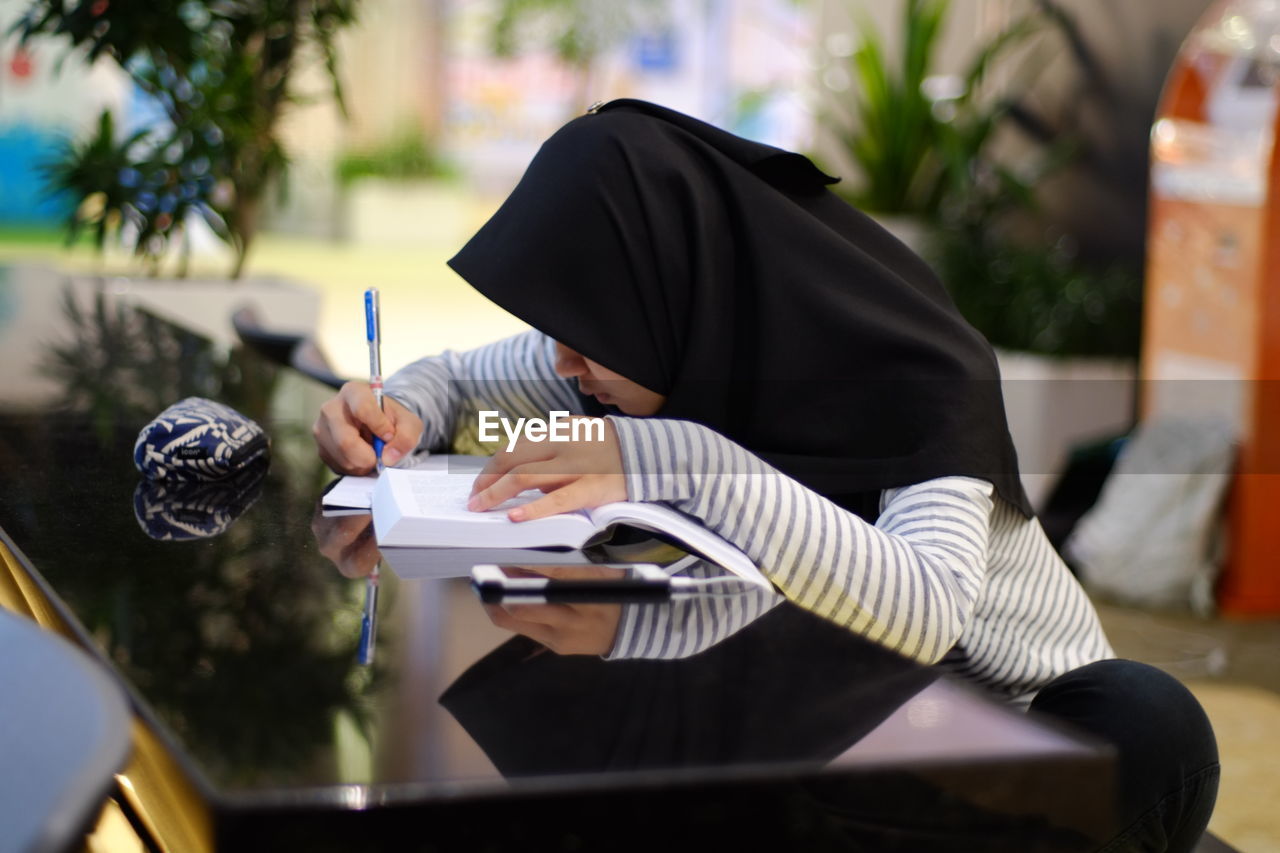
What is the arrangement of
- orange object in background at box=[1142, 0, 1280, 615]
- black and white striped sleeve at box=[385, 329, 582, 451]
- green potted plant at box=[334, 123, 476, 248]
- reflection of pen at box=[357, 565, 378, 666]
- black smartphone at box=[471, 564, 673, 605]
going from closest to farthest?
reflection of pen at box=[357, 565, 378, 666] < black smartphone at box=[471, 564, 673, 605] < black and white striped sleeve at box=[385, 329, 582, 451] < orange object in background at box=[1142, 0, 1280, 615] < green potted plant at box=[334, 123, 476, 248]

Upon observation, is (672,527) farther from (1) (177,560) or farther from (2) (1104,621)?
(2) (1104,621)

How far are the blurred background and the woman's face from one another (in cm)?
67

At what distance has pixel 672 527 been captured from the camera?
94 centimetres

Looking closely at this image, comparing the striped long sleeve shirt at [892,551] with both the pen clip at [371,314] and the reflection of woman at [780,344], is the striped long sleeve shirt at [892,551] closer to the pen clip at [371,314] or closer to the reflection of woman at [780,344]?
the reflection of woman at [780,344]

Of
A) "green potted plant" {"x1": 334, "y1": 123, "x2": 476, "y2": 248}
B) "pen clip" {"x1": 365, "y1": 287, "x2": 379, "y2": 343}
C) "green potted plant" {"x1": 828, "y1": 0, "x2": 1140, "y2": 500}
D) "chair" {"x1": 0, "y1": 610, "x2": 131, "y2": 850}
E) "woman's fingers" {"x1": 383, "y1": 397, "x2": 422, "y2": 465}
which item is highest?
"chair" {"x1": 0, "y1": 610, "x2": 131, "y2": 850}

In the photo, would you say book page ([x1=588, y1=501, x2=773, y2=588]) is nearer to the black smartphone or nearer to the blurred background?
the black smartphone

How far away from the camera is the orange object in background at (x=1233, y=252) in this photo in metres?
3.24

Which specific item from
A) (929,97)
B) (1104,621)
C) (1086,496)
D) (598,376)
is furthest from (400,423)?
(929,97)

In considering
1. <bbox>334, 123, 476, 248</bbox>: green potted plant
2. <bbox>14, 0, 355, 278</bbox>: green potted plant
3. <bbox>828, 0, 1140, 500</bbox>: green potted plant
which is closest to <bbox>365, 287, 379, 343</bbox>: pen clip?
<bbox>14, 0, 355, 278</bbox>: green potted plant

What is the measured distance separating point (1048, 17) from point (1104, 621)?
8.12ft

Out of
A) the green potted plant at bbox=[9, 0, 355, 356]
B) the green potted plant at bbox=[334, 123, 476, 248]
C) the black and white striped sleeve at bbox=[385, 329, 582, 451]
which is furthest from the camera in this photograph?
the green potted plant at bbox=[334, 123, 476, 248]

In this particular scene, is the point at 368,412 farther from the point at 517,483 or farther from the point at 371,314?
the point at 517,483

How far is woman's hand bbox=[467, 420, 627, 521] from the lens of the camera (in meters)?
0.99

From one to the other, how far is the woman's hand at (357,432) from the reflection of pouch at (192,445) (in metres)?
0.07
